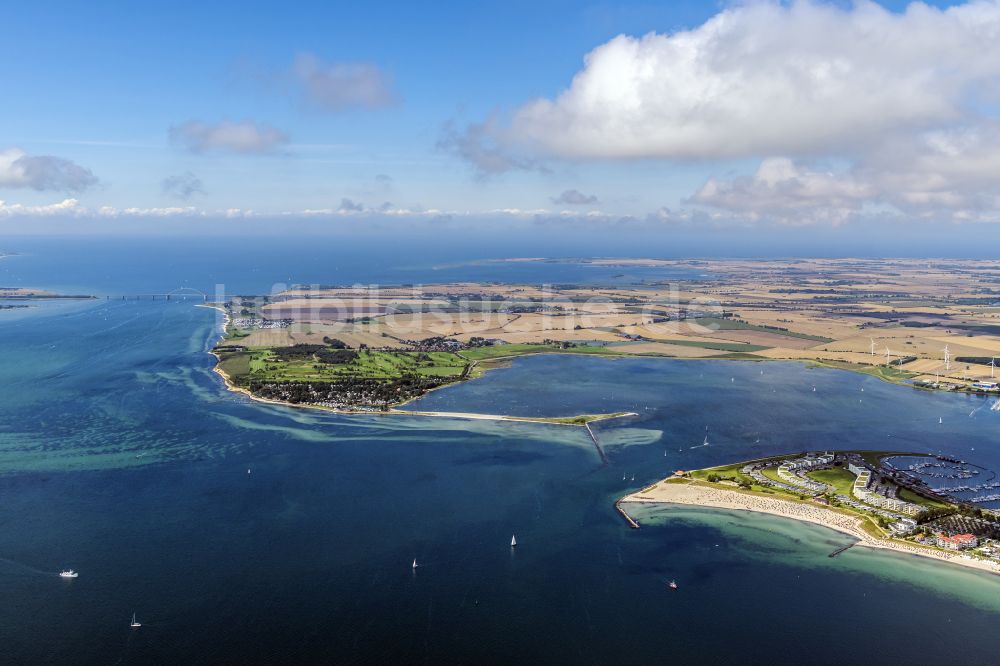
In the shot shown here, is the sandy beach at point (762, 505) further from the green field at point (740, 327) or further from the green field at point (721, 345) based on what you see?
the green field at point (740, 327)

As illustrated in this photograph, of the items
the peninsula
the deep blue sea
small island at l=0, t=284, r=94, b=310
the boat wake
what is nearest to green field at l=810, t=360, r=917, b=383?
the peninsula

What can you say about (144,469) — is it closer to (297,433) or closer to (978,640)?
(297,433)

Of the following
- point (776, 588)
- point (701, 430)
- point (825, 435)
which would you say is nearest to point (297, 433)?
point (701, 430)

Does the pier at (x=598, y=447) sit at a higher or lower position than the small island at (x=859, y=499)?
higher

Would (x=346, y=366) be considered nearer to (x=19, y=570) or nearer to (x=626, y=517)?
(x=626, y=517)

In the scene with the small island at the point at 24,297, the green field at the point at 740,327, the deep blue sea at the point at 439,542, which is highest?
the small island at the point at 24,297

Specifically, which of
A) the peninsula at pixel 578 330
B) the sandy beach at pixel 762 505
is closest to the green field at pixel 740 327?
the peninsula at pixel 578 330
